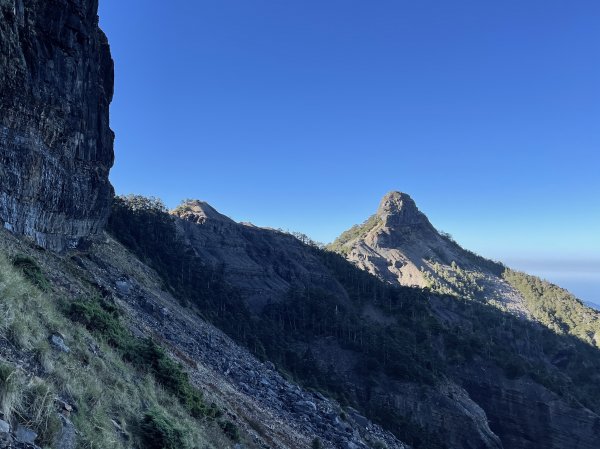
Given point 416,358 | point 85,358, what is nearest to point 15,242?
point 85,358

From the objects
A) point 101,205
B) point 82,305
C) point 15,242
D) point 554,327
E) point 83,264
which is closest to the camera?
point 82,305

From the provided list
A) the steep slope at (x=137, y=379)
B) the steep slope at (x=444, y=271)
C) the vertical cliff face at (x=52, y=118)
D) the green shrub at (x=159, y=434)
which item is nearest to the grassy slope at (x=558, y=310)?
the steep slope at (x=444, y=271)

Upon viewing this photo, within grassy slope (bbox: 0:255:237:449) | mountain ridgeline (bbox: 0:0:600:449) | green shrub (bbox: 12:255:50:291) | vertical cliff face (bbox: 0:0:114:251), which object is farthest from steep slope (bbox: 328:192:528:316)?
grassy slope (bbox: 0:255:237:449)

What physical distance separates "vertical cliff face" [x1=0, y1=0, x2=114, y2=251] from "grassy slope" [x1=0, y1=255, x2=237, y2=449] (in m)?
20.8

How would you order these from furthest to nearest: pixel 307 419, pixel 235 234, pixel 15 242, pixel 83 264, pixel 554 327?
pixel 554 327, pixel 235 234, pixel 83 264, pixel 307 419, pixel 15 242

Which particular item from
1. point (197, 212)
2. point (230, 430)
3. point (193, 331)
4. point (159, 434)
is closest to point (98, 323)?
point (230, 430)

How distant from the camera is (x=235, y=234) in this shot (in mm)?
110062

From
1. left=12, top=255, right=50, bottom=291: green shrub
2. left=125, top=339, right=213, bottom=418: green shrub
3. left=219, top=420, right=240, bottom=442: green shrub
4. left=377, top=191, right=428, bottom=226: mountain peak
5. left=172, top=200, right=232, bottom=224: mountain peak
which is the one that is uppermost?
left=377, top=191, right=428, bottom=226: mountain peak

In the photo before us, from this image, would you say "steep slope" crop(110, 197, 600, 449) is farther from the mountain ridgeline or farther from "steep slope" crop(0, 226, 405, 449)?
"steep slope" crop(0, 226, 405, 449)

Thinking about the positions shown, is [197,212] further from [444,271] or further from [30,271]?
[444,271]

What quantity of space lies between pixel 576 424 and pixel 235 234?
263 ft

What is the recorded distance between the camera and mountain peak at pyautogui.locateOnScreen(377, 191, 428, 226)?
18412 cm

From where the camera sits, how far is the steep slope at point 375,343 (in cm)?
6494

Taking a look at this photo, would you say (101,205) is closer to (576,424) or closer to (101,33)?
(101,33)
